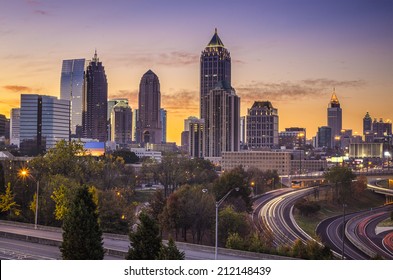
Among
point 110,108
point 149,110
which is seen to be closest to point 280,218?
point 149,110

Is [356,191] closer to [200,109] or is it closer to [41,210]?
[41,210]

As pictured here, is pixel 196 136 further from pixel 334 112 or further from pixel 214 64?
pixel 334 112

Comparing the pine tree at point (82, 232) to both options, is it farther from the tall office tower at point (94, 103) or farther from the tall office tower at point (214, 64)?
the tall office tower at point (94, 103)

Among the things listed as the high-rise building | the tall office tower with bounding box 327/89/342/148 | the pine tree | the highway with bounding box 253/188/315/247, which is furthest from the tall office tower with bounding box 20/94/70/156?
the high-rise building

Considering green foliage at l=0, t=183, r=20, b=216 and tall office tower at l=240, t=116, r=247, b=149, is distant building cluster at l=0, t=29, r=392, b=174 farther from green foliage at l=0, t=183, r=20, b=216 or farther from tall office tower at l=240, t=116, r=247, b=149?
green foliage at l=0, t=183, r=20, b=216

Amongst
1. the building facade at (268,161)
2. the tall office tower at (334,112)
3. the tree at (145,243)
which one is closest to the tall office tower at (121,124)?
the building facade at (268,161)

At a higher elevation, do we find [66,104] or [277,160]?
[66,104]

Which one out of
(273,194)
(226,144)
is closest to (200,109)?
(226,144)
